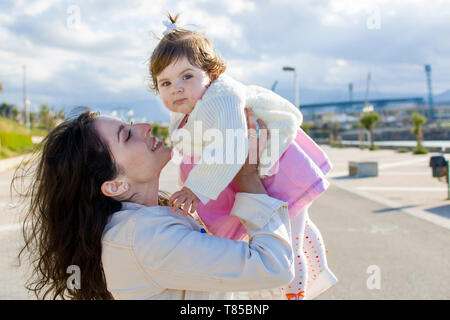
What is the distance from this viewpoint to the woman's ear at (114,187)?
1.63 m

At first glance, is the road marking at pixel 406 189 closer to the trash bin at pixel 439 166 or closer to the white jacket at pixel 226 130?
the trash bin at pixel 439 166

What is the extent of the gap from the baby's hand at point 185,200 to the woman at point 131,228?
0.15ft

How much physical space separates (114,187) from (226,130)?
1.65 ft

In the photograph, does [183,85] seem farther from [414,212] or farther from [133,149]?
[414,212]

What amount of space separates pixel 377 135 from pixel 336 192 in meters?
64.0

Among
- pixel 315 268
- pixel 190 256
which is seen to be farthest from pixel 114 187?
pixel 315 268

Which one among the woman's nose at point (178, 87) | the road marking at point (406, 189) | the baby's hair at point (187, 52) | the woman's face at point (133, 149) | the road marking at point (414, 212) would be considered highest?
the baby's hair at point (187, 52)

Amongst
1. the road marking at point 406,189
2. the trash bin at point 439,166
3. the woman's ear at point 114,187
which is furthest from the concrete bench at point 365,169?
the woman's ear at point 114,187

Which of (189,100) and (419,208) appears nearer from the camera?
(189,100)

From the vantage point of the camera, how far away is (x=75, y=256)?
5.35 feet
